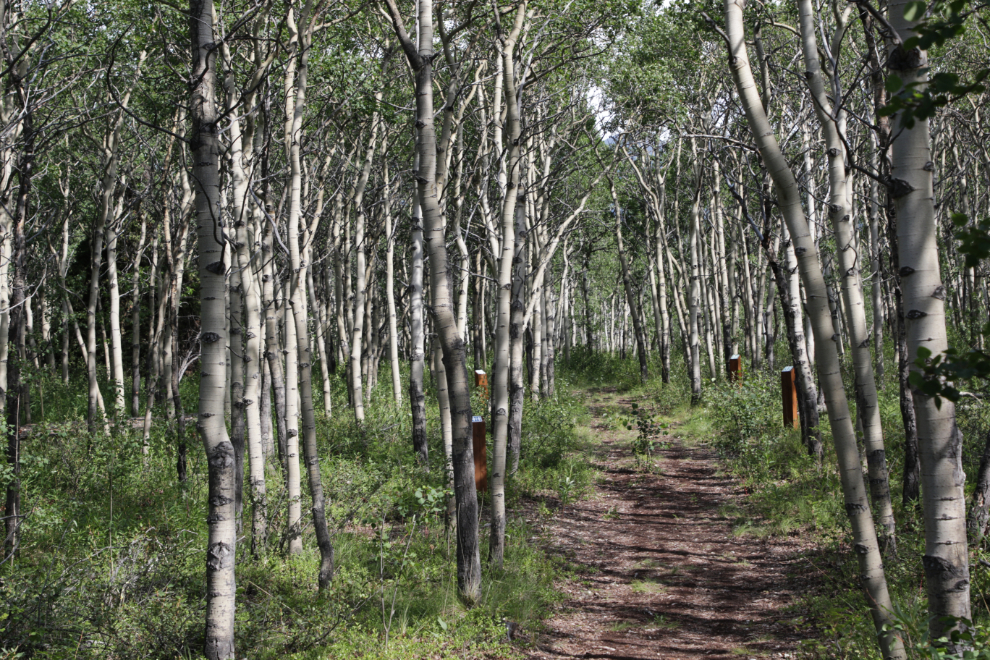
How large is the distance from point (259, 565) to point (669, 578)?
13.3 feet

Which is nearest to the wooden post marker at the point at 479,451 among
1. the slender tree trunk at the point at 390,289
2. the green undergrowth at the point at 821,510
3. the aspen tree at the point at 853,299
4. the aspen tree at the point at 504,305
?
the aspen tree at the point at 504,305

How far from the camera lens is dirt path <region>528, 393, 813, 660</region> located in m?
5.24

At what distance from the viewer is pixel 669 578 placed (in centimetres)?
659

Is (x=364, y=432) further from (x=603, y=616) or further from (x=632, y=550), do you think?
(x=603, y=616)

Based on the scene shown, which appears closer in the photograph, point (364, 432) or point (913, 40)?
point (913, 40)

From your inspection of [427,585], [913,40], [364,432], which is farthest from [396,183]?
[913,40]

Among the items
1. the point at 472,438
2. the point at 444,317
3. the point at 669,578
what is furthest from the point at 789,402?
the point at 444,317

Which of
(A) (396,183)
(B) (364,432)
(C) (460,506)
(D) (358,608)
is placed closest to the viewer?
(D) (358,608)

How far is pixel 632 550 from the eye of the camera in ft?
24.5

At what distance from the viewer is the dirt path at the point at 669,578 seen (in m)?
5.24

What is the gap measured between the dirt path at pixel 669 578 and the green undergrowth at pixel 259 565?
0.36 metres

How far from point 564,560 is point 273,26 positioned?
6856mm

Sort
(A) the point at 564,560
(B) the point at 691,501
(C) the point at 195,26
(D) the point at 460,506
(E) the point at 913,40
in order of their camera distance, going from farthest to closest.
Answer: (B) the point at 691,501 < (A) the point at 564,560 < (D) the point at 460,506 < (C) the point at 195,26 < (E) the point at 913,40

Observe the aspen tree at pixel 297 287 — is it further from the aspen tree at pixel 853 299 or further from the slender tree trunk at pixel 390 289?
the slender tree trunk at pixel 390 289
